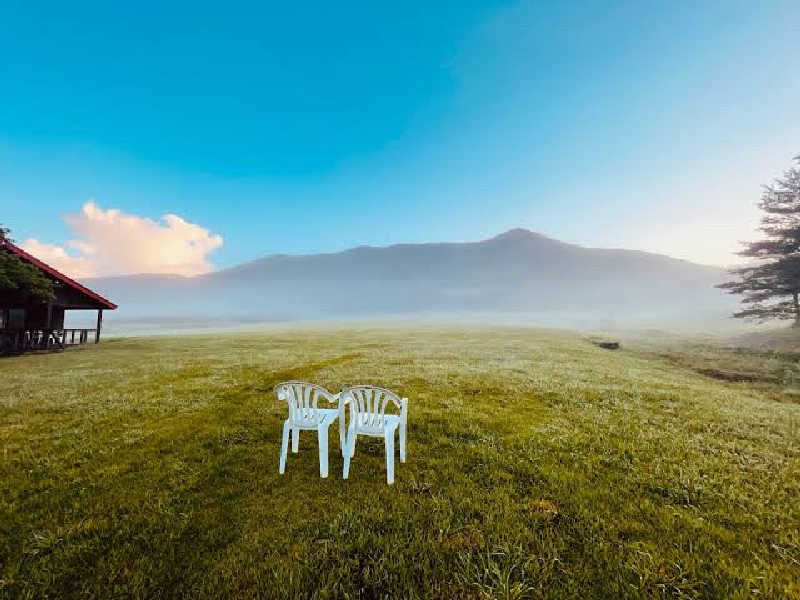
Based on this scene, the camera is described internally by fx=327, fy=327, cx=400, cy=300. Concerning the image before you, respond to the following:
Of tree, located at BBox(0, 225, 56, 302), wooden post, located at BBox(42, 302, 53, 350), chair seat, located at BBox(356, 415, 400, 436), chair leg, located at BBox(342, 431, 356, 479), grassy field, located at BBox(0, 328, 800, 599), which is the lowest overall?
grassy field, located at BBox(0, 328, 800, 599)

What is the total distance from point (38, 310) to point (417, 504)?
4414 cm

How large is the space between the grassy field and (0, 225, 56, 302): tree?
19453 millimetres

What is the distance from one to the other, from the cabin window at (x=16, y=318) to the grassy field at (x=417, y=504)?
30153mm

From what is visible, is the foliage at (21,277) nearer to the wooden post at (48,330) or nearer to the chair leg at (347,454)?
the wooden post at (48,330)

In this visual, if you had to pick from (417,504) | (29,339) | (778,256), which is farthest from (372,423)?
(778,256)

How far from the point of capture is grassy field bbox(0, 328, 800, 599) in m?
4.01

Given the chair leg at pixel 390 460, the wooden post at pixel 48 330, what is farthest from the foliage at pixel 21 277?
the chair leg at pixel 390 460

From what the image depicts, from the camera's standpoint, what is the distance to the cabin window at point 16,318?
100 ft

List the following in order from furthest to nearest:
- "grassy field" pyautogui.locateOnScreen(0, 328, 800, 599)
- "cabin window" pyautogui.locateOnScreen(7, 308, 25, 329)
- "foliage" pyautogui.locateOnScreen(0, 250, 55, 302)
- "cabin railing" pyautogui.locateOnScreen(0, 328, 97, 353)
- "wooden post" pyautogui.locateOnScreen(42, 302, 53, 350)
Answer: "cabin window" pyautogui.locateOnScreen(7, 308, 25, 329), "wooden post" pyautogui.locateOnScreen(42, 302, 53, 350), "cabin railing" pyautogui.locateOnScreen(0, 328, 97, 353), "foliage" pyautogui.locateOnScreen(0, 250, 55, 302), "grassy field" pyautogui.locateOnScreen(0, 328, 800, 599)

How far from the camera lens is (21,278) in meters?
24.0

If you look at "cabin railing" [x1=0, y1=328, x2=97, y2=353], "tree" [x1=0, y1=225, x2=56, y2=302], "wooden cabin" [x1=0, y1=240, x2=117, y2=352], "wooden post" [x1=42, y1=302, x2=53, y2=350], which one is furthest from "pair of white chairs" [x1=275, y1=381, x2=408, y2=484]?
"wooden post" [x1=42, y1=302, x2=53, y2=350]

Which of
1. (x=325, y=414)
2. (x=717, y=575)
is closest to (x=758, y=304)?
(x=717, y=575)

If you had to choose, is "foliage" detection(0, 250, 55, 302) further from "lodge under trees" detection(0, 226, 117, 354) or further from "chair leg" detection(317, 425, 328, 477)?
"chair leg" detection(317, 425, 328, 477)

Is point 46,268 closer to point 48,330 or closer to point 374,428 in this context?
point 48,330
